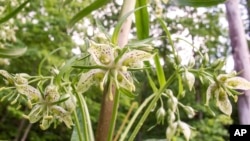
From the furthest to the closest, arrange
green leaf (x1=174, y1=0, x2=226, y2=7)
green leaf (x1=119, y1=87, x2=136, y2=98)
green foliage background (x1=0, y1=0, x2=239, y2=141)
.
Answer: green foliage background (x1=0, y1=0, x2=239, y2=141) → green leaf (x1=174, y1=0, x2=226, y2=7) → green leaf (x1=119, y1=87, x2=136, y2=98)

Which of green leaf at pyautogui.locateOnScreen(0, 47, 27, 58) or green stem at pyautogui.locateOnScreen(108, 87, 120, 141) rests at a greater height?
green leaf at pyautogui.locateOnScreen(0, 47, 27, 58)

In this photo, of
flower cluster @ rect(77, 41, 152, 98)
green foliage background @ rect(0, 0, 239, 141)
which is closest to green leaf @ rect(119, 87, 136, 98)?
flower cluster @ rect(77, 41, 152, 98)

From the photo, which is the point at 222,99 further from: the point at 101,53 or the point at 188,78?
the point at 101,53

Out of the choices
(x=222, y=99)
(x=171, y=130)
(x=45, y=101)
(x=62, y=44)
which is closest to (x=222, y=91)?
(x=222, y=99)

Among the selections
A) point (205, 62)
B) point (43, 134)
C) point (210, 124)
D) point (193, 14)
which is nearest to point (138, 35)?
point (205, 62)

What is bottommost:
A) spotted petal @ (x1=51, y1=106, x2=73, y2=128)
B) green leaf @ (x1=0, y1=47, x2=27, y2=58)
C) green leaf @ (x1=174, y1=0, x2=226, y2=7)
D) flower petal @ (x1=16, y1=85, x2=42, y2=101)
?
spotted petal @ (x1=51, y1=106, x2=73, y2=128)

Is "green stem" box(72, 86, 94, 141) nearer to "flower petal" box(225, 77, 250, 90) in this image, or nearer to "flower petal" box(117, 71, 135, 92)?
"flower petal" box(117, 71, 135, 92)
